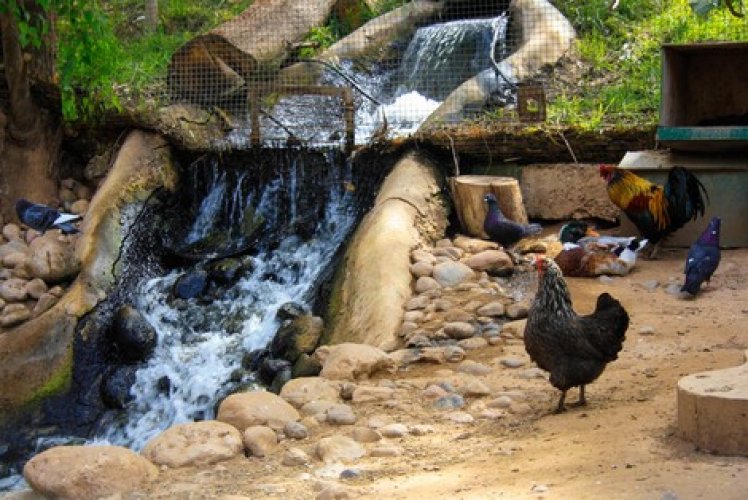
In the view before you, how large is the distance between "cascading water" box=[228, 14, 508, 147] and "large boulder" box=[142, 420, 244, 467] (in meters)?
5.78

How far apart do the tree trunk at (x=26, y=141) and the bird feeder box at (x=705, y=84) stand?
5.91 meters

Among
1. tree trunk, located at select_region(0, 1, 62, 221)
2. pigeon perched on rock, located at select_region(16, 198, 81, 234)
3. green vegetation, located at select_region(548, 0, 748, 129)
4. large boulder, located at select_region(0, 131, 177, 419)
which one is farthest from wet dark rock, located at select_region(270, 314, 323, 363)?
tree trunk, located at select_region(0, 1, 62, 221)

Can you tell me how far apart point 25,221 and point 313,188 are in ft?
8.94

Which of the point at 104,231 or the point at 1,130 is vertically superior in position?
the point at 1,130

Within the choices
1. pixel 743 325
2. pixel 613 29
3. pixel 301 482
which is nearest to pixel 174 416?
pixel 301 482

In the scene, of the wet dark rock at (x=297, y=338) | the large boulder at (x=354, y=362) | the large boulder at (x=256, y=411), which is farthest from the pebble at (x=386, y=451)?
the wet dark rock at (x=297, y=338)

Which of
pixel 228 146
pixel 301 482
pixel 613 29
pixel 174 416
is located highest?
pixel 613 29

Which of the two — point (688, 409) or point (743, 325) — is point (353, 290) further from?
point (688, 409)

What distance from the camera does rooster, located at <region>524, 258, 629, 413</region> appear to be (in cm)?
599

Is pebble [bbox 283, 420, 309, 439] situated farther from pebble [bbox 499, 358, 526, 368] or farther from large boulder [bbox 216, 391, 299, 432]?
pebble [bbox 499, 358, 526, 368]

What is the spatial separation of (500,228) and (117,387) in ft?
11.1

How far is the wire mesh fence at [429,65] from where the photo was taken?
37.2 feet

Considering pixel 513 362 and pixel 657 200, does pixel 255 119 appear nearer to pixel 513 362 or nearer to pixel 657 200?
pixel 657 200

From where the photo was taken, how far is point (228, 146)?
37.6 ft
